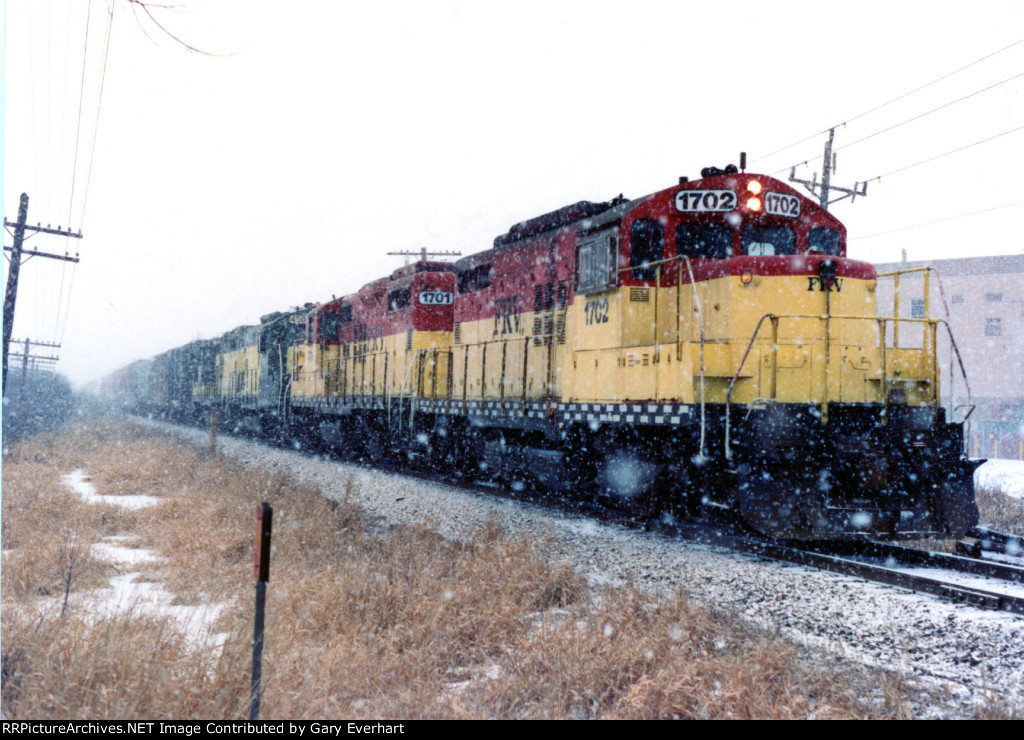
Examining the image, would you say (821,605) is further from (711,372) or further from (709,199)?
(709,199)

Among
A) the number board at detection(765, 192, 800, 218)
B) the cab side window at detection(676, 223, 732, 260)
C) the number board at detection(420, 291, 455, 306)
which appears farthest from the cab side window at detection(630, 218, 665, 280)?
the number board at detection(420, 291, 455, 306)

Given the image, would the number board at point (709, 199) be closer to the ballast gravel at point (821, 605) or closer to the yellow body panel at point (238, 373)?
the ballast gravel at point (821, 605)

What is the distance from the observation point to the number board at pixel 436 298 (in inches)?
624

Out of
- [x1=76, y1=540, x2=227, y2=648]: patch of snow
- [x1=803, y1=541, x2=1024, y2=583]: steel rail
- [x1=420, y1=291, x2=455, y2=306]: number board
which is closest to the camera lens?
[x1=76, y1=540, x2=227, y2=648]: patch of snow

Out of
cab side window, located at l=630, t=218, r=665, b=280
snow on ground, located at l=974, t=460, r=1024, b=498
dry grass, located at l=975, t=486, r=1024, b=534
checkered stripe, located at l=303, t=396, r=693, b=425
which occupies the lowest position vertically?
dry grass, located at l=975, t=486, r=1024, b=534

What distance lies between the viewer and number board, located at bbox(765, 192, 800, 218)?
A: 899 centimetres

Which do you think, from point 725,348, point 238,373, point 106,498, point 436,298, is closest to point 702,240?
point 725,348

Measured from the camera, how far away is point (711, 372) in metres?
8.04

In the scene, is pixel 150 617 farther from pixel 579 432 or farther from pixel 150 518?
pixel 579 432

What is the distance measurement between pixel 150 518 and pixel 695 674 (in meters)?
7.35

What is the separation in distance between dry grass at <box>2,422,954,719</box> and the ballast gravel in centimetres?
42

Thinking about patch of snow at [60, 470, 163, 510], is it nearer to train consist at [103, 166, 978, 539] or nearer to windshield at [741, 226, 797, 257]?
train consist at [103, 166, 978, 539]

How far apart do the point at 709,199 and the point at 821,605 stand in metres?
4.78

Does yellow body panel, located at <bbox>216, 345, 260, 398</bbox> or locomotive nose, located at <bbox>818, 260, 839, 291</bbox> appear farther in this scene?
yellow body panel, located at <bbox>216, 345, 260, 398</bbox>
